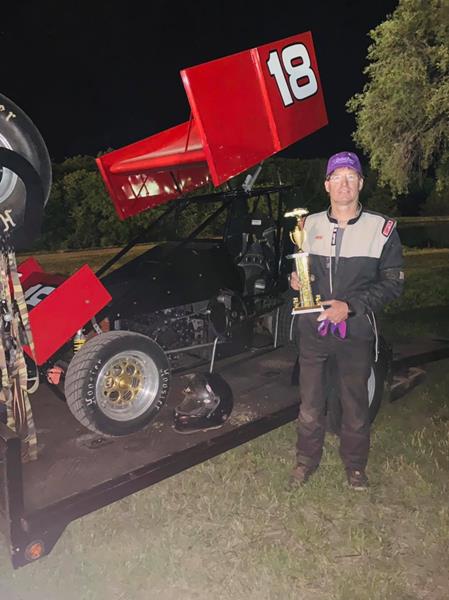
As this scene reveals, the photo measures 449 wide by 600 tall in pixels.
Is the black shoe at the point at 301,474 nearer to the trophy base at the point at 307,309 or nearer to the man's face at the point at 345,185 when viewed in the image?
the trophy base at the point at 307,309

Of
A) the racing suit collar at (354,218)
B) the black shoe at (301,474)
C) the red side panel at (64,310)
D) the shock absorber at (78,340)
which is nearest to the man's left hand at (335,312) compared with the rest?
the racing suit collar at (354,218)

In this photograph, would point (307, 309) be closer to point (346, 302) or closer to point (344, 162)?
point (346, 302)

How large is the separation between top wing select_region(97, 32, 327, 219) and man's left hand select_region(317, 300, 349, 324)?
1.17m

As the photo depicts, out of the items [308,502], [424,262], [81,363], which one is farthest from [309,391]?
[424,262]

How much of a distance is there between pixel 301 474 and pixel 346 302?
48.1 inches

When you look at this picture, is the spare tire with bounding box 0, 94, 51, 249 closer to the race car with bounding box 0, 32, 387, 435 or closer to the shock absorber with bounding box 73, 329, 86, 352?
the race car with bounding box 0, 32, 387, 435

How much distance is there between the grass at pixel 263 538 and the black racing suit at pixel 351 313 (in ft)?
1.15

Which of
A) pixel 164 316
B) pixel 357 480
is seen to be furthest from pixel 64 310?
pixel 357 480

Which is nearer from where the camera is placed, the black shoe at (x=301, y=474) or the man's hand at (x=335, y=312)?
the man's hand at (x=335, y=312)

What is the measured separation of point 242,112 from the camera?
374 cm

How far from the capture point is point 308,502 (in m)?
3.50

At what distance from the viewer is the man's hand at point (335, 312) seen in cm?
317

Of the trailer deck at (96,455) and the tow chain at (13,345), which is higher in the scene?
the tow chain at (13,345)

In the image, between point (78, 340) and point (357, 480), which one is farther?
point (78, 340)
